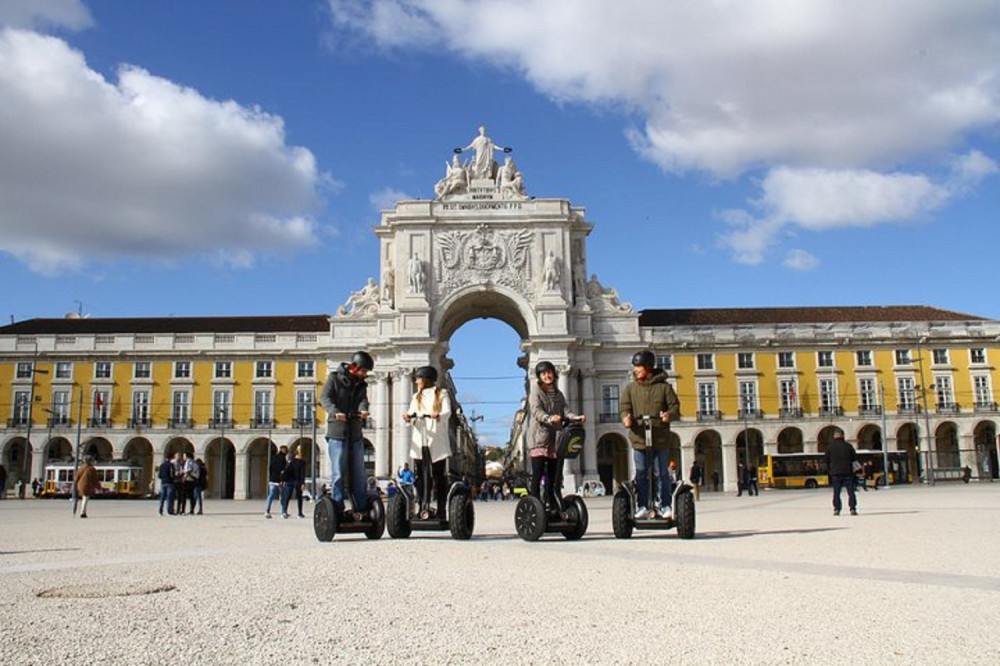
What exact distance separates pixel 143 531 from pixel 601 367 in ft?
157

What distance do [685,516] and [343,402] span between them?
480 cm

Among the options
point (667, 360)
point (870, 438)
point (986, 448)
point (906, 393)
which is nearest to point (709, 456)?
point (667, 360)

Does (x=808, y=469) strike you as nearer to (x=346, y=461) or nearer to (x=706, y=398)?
(x=706, y=398)

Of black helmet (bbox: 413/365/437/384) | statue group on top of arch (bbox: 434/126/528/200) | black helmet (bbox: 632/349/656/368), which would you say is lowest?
black helmet (bbox: 413/365/437/384)

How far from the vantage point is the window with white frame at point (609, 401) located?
6184 centimetres

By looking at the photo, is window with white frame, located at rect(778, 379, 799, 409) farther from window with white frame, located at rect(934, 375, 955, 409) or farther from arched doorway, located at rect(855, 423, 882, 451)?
window with white frame, located at rect(934, 375, 955, 409)

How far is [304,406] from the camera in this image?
6334 centimetres

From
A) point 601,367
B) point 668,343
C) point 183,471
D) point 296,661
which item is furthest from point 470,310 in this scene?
point 296,661

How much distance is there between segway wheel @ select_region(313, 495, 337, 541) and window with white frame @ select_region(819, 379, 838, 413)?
5670 cm

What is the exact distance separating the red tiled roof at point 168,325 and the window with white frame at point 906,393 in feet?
134

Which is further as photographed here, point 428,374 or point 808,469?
point 808,469

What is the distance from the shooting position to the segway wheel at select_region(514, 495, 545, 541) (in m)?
11.6

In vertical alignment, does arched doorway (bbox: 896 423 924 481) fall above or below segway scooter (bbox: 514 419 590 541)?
above

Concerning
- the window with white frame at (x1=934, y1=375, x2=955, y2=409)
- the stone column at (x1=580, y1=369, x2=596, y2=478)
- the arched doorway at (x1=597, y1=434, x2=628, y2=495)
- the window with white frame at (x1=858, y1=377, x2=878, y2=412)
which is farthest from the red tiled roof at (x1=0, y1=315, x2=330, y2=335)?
the window with white frame at (x1=934, y1=375, x2=955, y2=409)
